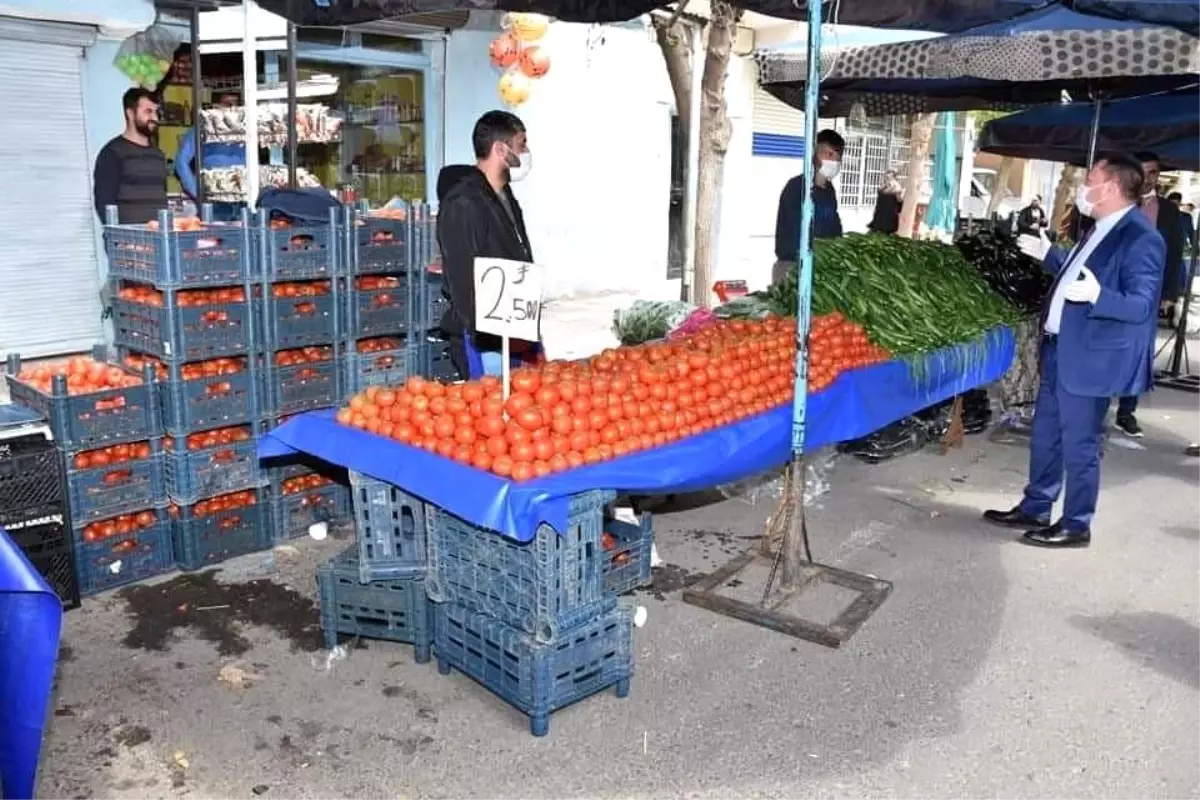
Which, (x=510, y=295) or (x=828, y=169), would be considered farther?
(x=828, y=169)

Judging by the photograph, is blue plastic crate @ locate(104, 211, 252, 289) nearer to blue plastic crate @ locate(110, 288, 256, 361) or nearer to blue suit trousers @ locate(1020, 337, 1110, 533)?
blue plastic crate @ locate(110, 288, 256, 361)

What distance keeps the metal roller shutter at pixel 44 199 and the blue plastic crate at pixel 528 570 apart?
628cm

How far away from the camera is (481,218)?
490 cm

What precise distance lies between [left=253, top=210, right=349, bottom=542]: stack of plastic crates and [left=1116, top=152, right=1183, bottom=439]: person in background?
450cm

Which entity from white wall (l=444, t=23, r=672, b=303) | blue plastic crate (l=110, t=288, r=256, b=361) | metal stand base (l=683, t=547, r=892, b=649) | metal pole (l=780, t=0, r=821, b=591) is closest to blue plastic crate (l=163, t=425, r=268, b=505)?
blue plastic crate (l=110, t=288, r=256, b=361)

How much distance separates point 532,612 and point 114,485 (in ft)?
7.85

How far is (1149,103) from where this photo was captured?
896 cm

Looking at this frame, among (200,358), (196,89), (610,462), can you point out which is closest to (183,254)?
(200,358)

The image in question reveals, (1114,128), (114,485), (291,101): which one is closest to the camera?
(114,485)

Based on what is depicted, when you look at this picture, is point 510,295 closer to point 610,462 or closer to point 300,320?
point 610,462

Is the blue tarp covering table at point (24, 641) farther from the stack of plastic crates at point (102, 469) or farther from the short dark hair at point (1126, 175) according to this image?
the short dark hair at point (1126, 175)

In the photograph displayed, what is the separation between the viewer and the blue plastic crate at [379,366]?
18.4 ft

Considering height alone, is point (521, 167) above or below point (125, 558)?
above

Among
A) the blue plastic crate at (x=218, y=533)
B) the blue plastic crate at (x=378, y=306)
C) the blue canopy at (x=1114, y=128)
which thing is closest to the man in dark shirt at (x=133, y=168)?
the blue plastic crate at (x=378, y=306)
